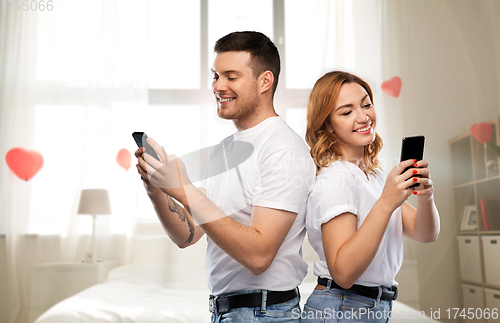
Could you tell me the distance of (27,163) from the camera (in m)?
2.26

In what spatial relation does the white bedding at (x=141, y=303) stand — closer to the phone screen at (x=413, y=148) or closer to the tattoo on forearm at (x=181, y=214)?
the tattoo on forearm at (x=181, y=214)

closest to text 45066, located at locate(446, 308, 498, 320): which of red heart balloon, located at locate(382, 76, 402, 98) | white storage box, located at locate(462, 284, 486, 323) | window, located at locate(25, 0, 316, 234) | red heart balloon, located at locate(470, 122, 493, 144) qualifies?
white storage box, located at locate(462, 284, 486, 323)

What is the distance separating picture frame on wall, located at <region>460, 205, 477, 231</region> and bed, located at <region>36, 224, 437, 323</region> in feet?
2.90

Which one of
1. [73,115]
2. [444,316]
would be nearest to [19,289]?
[73,115]

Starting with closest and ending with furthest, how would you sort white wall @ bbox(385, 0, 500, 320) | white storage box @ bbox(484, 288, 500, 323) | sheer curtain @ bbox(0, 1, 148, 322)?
Result: white storage box @ bbox(484, 288, 500, 323), white wall @ bbox(385, 0, 500, 320), sheer curtain @ bbox(0, 1, 148, 322)

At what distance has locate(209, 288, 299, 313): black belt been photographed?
0.59m

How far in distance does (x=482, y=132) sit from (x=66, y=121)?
2331 mm

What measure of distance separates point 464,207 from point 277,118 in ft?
5.87

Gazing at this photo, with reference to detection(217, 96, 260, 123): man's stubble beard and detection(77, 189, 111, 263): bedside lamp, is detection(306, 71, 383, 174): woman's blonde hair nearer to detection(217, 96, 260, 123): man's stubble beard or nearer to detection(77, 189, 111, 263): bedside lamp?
detection(217, 96, 260, 123): man's stubble beard

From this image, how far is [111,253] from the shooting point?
7.04 ft

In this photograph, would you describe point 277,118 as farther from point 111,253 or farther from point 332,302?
point 111,253

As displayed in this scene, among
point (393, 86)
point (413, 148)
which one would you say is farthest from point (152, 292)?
point (393, 86)

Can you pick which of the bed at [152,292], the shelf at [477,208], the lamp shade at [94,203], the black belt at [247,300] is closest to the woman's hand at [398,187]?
the black belt at [247,300]

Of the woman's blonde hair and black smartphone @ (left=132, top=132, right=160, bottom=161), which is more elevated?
the woman's blonde hair
